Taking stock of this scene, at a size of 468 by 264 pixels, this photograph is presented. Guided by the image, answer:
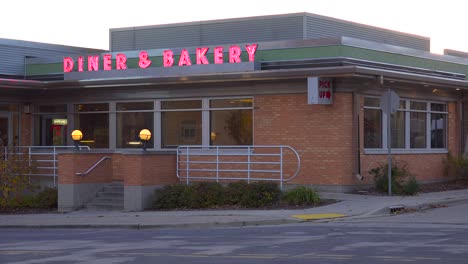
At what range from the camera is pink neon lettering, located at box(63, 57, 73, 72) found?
30078 millimetres

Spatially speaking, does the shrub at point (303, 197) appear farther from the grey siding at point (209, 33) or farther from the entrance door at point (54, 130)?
the entrance door at point (54, 130)

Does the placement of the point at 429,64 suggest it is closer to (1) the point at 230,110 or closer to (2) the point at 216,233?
(1) the point at 230,110

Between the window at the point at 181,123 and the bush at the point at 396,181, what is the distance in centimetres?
622

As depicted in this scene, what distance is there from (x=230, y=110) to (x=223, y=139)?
1.01 meters

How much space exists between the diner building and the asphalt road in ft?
18.9

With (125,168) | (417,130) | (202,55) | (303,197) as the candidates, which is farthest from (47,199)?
(417,130)

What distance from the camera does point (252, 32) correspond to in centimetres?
3131

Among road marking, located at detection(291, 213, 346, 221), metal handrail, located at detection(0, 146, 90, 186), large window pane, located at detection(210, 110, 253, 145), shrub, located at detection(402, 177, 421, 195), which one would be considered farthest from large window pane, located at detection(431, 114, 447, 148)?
metal handrail, located at detection(0, 146, 90, 186)

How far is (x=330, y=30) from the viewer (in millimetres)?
30766

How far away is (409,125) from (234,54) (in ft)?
22.3

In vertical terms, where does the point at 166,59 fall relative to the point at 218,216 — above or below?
above

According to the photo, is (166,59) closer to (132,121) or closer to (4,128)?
(132,121)

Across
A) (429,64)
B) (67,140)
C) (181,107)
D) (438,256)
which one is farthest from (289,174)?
(438,256)

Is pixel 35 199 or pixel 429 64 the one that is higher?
pixel 429 64
